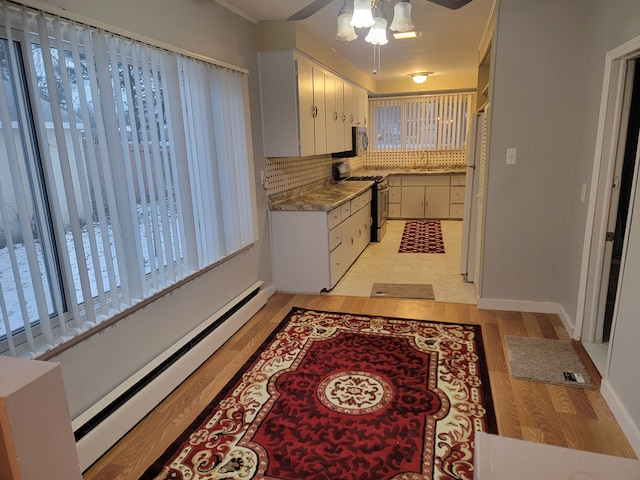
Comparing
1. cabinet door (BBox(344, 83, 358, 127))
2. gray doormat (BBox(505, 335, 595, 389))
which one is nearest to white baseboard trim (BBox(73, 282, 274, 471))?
gray doormat (BBox(505, 335, 595, 389))

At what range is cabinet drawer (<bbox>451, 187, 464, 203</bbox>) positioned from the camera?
722cm

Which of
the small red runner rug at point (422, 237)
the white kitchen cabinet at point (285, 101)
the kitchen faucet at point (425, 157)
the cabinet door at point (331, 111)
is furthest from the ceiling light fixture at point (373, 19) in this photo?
the kitchen faucet at point (425, 157)

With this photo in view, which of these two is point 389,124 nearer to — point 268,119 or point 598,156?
point 268,119

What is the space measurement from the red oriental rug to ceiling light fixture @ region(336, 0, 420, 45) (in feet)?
6.37

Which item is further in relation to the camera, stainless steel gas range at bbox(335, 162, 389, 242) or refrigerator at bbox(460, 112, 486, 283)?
stainless steel gas range at bbox(335, 162, 389, 242)

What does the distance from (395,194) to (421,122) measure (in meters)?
1.52

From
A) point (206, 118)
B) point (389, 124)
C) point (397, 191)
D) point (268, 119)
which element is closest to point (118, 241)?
point (206, 118)

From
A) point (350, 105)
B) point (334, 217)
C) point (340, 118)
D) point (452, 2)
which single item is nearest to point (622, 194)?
point (452, 2)

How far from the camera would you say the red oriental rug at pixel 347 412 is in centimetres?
189

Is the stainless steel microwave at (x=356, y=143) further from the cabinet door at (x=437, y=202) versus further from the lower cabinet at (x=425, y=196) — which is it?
the cabinet door at (x=437, y=202)

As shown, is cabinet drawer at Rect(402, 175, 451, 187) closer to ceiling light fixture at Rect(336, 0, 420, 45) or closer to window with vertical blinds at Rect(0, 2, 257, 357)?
window with vertical blinds at Rect(0, 2, 257, 357)

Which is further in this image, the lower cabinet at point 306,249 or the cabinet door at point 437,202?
the cabinet door at point 437,202

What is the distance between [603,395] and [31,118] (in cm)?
314

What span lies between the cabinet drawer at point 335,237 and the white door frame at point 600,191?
6.76 feet
